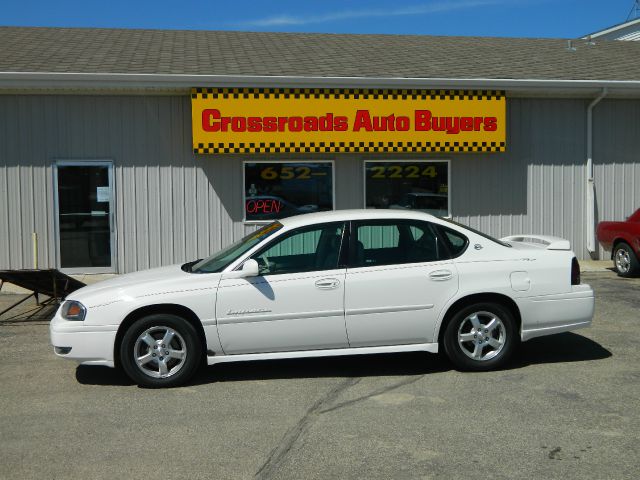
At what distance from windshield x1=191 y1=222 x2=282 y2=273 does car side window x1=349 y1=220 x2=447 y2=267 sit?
0.77 m

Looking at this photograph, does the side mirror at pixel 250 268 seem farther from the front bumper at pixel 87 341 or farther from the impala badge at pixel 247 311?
the front bumper at pixel 87 341

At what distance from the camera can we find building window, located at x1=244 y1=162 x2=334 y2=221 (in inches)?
542

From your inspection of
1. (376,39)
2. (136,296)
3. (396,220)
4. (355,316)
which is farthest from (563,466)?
(376,39)

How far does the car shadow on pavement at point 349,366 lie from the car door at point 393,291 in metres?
0.45

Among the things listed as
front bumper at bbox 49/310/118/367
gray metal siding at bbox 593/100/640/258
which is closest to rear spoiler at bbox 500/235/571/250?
front bumper at bbox 49/310/118/367

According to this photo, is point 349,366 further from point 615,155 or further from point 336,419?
point 615,155

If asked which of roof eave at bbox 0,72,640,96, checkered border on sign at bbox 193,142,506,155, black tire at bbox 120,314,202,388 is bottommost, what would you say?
black tire at bbox 120,314,202,388

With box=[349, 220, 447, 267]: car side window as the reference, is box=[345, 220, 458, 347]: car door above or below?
below

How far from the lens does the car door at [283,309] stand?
259 inches

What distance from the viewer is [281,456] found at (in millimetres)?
4926

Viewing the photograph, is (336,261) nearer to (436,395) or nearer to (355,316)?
(355,316)

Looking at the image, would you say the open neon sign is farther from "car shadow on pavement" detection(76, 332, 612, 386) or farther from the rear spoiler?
"car shadow on pavement" detection(76, 332, 612, 386)

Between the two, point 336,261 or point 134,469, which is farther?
point 336,261

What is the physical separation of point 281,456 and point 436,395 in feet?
5.85
